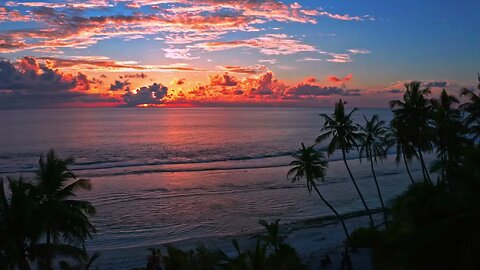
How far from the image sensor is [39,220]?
14.8m

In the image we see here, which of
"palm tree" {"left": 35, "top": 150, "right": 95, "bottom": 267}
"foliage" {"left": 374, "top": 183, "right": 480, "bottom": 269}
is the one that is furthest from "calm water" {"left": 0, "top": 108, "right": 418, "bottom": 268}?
A: "foliage" {"left": 374, "top": 183, "right": 480, "bottom": 269}

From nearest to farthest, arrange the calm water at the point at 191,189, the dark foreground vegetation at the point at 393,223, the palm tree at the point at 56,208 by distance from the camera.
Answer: the dark foreground vegetation at the point at 393,223
the palm tree at the point at 56,208
the calm water at the point at 191,189

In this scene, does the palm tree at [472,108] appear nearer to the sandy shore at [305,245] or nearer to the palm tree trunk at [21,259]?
the sandy shore at [305,245]

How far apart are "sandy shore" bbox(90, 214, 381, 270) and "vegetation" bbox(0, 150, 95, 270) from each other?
1013 cm

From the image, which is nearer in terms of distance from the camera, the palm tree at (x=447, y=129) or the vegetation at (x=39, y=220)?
the vegetation at (x=39, y=220)

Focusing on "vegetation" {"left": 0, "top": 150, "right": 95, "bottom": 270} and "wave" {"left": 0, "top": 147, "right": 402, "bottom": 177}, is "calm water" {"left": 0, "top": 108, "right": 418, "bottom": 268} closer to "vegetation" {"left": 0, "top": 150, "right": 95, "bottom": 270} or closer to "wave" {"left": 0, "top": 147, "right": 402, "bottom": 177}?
"wave" {"left": 0, "top": 147, "right": 402, "bottom": 177}

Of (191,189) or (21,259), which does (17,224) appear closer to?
(21,259)

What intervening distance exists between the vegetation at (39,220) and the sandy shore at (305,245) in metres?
10.1

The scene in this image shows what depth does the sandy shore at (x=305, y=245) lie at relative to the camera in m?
25.0

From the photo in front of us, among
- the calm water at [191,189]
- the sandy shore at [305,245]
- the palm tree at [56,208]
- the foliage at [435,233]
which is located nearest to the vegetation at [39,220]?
the palm tree at [56,208]

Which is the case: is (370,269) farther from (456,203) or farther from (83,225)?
(83,225)

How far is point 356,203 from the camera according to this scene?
130 ft

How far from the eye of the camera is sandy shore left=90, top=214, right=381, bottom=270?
25031 mm

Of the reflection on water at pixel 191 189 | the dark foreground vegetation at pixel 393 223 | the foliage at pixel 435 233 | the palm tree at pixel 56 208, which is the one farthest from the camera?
the reflection on water at pixel 191 189
